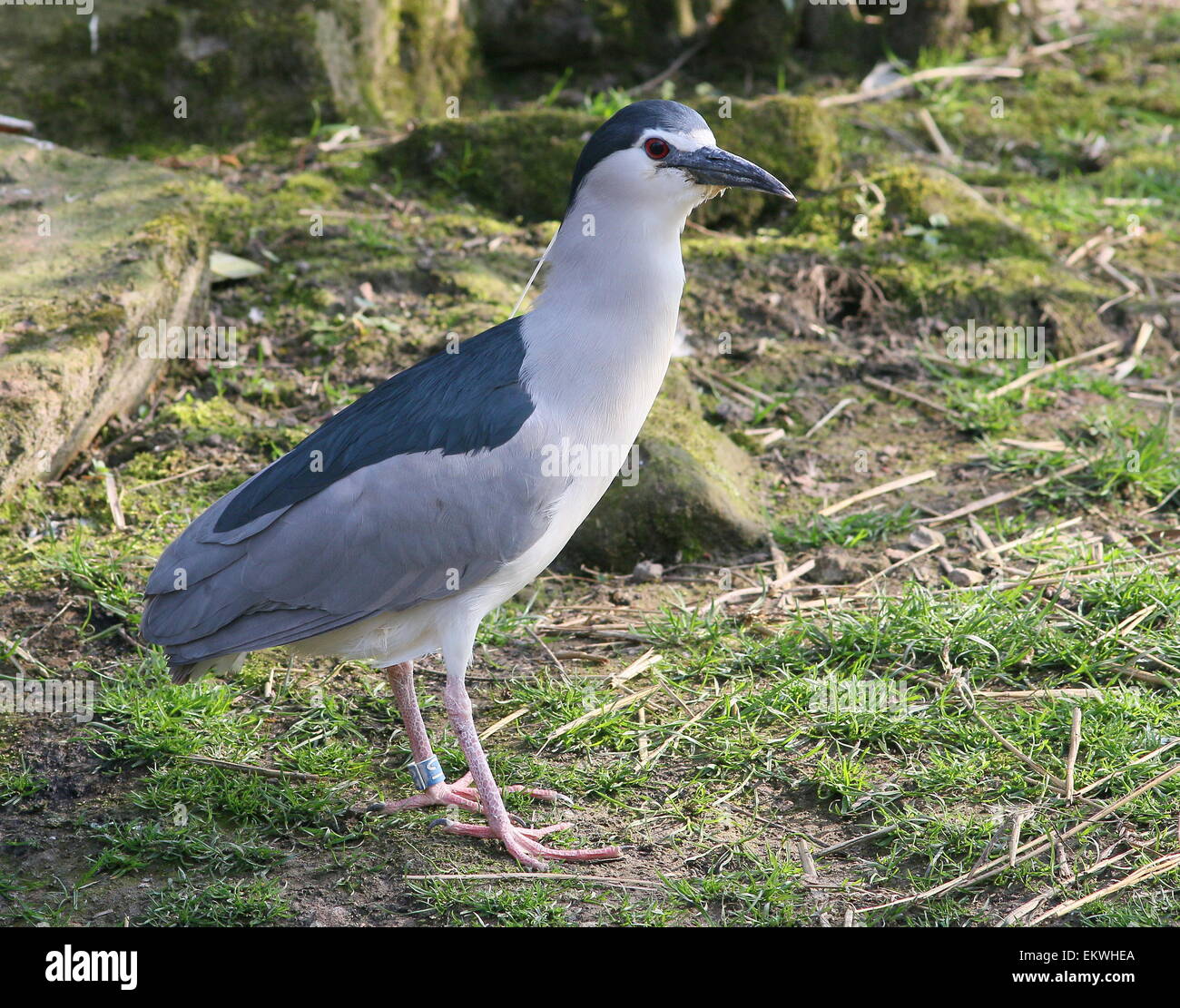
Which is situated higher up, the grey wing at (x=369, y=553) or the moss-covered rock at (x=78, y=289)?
the moss-covered rock at (x=78, y=289)

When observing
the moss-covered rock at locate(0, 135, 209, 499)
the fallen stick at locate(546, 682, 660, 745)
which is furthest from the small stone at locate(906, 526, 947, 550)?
the moss-covered rock at locate(0, 135, 209, 499)

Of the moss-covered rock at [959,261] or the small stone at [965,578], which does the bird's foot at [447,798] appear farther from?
the moss-covered rock at [959,261]

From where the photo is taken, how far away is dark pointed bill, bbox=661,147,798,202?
141 inches

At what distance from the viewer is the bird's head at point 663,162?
3.60 m

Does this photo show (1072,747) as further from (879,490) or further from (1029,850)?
(879,490)

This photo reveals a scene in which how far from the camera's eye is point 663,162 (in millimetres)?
3629

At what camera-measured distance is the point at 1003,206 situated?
7469mm

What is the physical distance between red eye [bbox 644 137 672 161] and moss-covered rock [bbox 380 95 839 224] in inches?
134

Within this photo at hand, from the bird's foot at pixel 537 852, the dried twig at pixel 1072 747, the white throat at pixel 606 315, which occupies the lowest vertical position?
the bird's foot at pixel 537 852

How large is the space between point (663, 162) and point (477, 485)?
111 centimetres

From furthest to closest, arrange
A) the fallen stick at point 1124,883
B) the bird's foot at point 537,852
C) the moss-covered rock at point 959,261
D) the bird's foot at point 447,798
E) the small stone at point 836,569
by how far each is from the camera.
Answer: the moss-covered rock at point 959,261, the small stone at point 836,569, the bird's foot at point 447,798, the bird's foot at point 537,852, the fallen stick at point 1124,883
